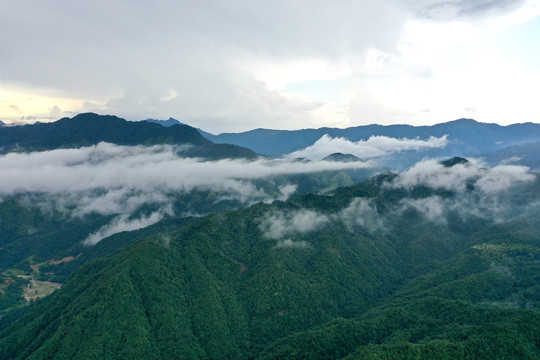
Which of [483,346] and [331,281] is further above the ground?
[483,346]

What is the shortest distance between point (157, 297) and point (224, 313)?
34720 mm

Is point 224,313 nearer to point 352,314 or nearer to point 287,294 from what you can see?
point 287,294

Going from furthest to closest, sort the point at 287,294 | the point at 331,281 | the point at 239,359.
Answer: the point at 331,281 < the point at 287,294 < the point at 239,359

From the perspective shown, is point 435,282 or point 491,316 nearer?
point 491,316

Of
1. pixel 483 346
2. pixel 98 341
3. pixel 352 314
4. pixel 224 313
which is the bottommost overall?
pixel 352 314

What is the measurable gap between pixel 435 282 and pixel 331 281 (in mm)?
59515

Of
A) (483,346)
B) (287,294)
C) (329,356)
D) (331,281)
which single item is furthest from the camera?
(331,281)

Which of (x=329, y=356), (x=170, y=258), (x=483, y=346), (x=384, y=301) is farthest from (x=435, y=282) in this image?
(x=170, y=258)

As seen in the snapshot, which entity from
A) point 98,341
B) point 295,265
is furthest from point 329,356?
point 98,341

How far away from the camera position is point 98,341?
401ft

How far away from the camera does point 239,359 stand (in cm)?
13900

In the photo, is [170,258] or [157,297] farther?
[170,258]

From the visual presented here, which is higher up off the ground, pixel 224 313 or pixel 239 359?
pixel 224 313

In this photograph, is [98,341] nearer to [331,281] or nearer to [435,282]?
[331,281]
